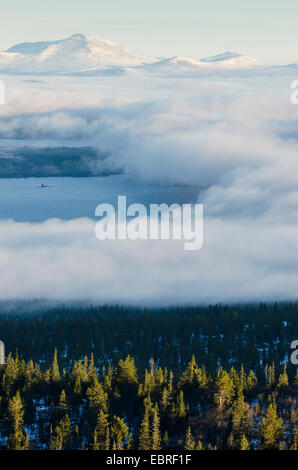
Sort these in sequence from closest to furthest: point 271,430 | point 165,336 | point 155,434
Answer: point 155,434 < point 271,430 < point 165,336

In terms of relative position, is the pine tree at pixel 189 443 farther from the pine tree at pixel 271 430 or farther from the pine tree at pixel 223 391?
the pine tree at pixel 223 391

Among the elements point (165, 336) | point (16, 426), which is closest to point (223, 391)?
point (16, 426)

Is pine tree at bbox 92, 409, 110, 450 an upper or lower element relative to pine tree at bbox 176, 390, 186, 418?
lower

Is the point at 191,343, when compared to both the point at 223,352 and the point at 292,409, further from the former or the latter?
the point at 292,409

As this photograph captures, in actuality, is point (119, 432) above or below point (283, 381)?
below

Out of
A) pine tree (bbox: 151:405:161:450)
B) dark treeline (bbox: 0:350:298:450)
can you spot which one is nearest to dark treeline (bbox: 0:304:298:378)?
dark treeline (bbox: 0:350:298:450)

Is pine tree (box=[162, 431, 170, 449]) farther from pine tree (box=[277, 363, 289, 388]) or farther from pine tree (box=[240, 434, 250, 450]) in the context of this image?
pine tree (box=[277, 363, 289, 388])

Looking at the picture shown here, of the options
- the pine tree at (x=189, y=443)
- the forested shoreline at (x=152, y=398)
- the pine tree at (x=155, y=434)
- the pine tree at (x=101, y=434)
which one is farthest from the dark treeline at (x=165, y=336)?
the pine tree at (x=101, y=434)

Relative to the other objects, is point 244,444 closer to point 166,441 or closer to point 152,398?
point 166,441
